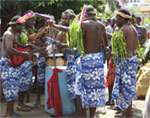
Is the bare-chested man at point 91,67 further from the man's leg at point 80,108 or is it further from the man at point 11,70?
the man at point 11,70

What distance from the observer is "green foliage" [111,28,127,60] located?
173 inches

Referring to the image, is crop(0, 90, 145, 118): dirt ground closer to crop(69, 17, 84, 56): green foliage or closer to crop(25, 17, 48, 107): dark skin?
crop(25, 17, 48, 107): dark skin

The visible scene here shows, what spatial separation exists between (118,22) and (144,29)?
275 cm

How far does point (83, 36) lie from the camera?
4422mm

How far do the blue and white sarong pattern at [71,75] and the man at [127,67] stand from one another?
32.0 inches

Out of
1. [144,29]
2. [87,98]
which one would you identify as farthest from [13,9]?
[87,98]

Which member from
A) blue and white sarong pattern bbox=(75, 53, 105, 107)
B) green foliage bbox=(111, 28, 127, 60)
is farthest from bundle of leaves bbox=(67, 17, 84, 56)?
green foliage bbox=(111, 28, 127, 60)

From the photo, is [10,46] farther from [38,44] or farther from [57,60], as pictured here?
[38,44]

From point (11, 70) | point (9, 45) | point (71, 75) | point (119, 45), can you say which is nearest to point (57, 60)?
point (71, 75)

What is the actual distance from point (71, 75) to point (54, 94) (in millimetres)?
472

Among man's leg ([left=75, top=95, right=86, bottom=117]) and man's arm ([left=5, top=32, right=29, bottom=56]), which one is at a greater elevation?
man's arm ([left=5, top=32, right=29, bottom=56])

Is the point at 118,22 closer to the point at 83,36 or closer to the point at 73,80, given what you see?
the point at 83,36

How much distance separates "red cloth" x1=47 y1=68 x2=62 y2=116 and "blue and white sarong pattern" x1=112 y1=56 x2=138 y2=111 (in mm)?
1061

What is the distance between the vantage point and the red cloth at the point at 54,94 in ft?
15.8
